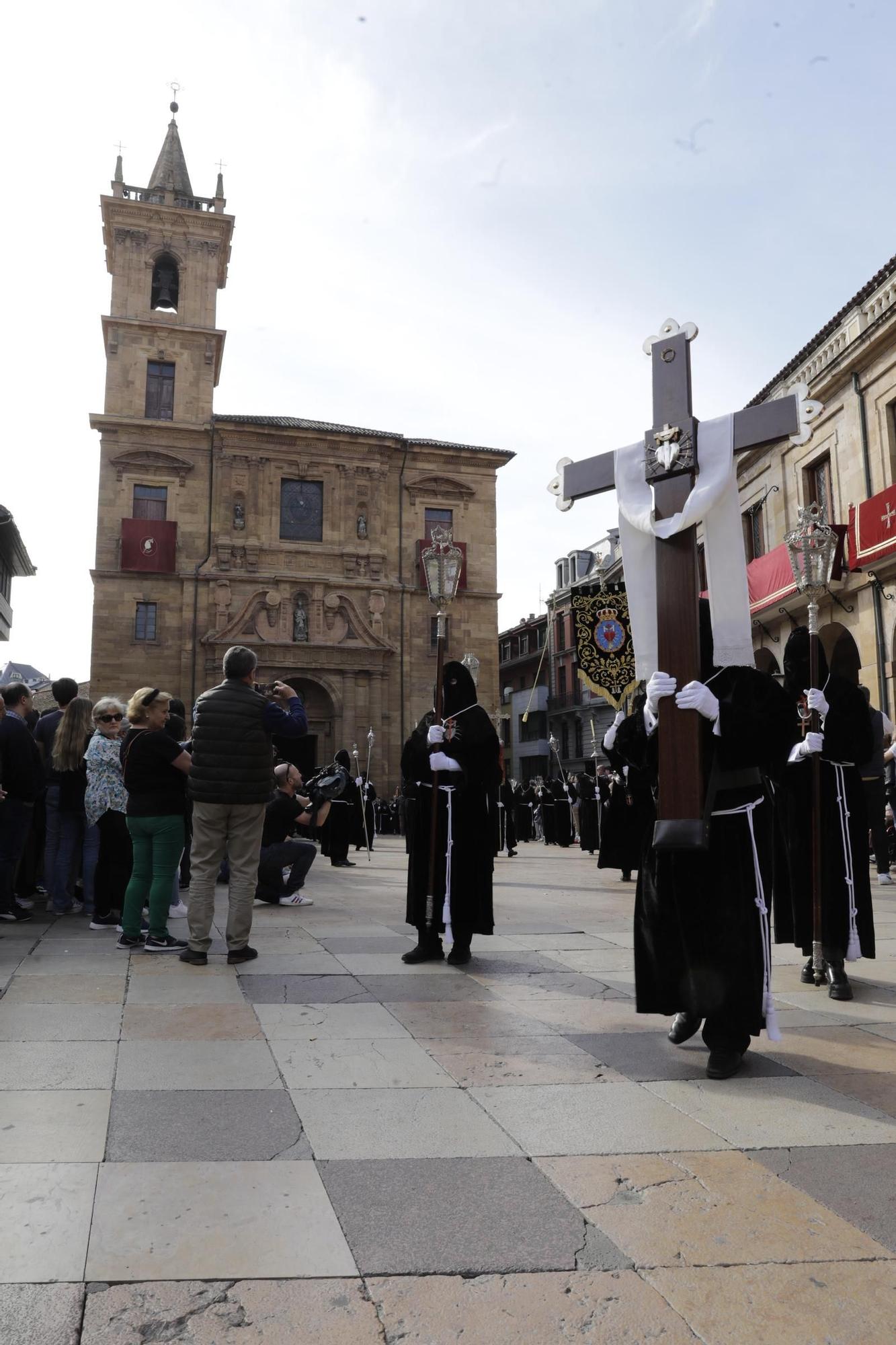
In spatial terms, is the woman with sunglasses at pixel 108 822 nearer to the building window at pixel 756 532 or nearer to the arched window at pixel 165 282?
the building window at pixel 756 532

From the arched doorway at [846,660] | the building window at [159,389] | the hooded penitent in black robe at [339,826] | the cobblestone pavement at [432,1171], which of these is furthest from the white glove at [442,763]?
the building window at [159,389]

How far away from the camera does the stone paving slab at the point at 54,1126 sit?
2809 mm

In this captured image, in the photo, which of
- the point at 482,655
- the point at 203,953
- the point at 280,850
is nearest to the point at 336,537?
the point at 482,655

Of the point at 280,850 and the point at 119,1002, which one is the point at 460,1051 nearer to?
the point at 119,1002

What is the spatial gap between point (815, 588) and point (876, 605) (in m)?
14.1

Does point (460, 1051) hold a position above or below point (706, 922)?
below

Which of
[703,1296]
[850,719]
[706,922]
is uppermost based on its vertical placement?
[850,719]

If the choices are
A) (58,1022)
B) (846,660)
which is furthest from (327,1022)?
(846,660)

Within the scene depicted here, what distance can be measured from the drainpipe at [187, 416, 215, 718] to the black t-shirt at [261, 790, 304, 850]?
24.3 metres

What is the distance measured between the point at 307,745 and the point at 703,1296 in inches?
401

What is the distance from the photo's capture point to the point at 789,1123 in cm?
316

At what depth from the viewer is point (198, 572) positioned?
3494 cm

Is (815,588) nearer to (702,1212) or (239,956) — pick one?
(239,956)

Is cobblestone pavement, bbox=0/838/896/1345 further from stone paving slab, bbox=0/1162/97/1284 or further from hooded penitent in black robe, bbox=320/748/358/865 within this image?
hooded penitent in black robe, bbox=320/748/358/865
